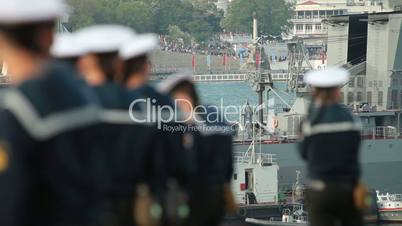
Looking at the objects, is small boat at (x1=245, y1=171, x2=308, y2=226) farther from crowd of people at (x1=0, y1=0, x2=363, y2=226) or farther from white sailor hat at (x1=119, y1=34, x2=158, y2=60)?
white sailor hat at (x1=119, y1=34, x2=158, y2=60)

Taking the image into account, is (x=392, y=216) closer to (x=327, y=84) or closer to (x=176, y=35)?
(x=327, y=84)

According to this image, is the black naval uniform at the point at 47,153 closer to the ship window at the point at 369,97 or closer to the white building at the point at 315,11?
the ship window at the point at 369,97

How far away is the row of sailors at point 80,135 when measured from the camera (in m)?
3.32

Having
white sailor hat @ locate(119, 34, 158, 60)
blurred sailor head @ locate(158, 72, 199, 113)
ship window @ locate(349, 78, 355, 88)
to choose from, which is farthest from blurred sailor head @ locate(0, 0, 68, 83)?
ship window @ locate(349, 78, 355, 88)

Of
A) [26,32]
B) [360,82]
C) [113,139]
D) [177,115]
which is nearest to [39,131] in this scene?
[26,32]

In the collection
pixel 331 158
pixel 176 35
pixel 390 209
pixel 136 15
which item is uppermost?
pixel 136 15

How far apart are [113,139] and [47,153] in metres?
1.17

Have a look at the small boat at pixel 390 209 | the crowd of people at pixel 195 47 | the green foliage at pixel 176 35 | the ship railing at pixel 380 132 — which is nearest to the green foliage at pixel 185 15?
the green foliage at pixel 176 35

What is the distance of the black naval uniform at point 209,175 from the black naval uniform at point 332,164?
535mm

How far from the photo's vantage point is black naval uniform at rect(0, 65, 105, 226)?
329cm

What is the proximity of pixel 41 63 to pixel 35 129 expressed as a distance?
0.18 meters

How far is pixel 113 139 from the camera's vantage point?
178 inches

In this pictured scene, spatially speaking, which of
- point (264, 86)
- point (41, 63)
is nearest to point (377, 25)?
point (264, 86)

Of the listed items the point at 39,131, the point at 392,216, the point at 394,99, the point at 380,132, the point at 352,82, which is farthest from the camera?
the point at 352,82
